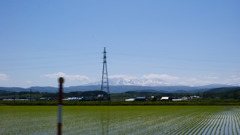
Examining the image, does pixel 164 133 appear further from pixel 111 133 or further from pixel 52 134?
pixel 52 134

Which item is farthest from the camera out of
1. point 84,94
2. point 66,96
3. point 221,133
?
point 66,96

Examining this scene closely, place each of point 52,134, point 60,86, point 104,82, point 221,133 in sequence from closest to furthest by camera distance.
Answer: point 60,86 → point 52,134 → point 221,133 → point 104,82

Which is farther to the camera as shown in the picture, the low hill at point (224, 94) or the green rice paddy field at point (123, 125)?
the low hill at point (224, 94)

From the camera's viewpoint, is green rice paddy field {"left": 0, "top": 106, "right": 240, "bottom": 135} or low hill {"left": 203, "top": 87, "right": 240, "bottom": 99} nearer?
green rice paddy field {"left": 0, "top": 106, "right": 240, "bottom": 135}

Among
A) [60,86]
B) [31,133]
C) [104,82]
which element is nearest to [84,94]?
[104,82]

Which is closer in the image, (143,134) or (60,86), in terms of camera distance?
(60,86)

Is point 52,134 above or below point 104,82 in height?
below

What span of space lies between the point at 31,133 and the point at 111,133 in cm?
274

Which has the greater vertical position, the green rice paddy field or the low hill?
the low hill

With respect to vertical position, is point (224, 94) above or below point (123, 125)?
above

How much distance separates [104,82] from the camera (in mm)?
51438

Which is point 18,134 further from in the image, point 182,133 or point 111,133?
point 182,133

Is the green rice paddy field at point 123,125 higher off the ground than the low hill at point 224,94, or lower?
lower

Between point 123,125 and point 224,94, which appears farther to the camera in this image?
point 224,94
